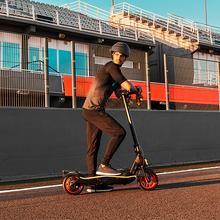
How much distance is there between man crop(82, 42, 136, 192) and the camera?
567cm

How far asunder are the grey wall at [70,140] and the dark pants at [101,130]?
9.02ft

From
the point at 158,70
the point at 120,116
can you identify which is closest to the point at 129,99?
the point at 120,116

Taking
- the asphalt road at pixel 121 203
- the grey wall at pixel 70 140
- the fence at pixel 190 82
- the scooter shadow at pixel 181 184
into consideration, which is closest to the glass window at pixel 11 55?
the grey wall at pixel 70 140

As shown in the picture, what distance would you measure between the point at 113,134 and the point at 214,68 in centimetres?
858

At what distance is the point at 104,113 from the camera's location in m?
5.77

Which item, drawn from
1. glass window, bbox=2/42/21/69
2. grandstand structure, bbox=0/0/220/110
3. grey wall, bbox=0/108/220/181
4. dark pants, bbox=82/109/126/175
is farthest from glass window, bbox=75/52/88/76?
dark pants, bbox=82/109/126/175

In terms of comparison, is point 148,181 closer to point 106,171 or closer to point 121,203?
point 106,171

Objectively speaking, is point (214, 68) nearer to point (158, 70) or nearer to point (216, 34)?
point (158, 70)

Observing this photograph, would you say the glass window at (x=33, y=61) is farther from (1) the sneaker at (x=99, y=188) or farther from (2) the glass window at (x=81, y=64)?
(1) the sneaker at (x=99, y=188)

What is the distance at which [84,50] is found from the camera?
12.9 meters

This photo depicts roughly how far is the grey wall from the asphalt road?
6.07ft

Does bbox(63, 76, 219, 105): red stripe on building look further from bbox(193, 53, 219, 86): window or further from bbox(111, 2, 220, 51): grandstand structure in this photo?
bbox(111, 2, 220, 51): grandstand structure

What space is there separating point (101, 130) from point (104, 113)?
9.4 inches

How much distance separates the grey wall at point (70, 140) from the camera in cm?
819
